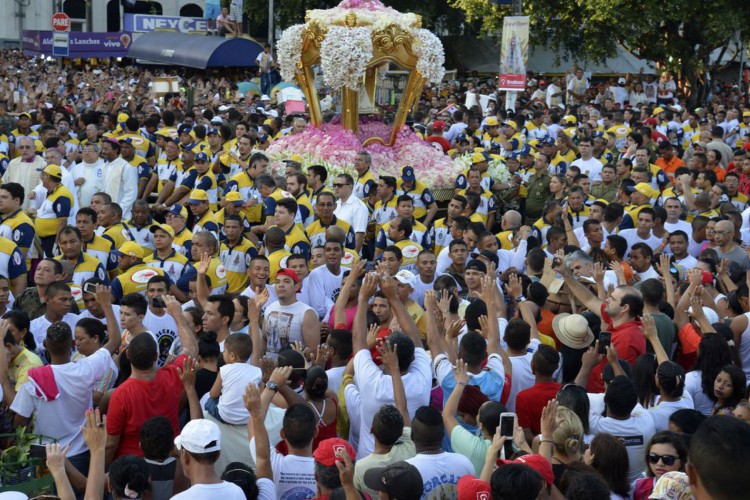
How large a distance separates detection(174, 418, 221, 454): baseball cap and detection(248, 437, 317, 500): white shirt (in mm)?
500

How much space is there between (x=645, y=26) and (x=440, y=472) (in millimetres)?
24650

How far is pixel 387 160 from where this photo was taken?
50.6 ft

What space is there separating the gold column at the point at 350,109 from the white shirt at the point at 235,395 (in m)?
9.98

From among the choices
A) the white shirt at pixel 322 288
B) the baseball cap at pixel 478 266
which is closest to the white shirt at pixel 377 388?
the baseball cap at pixel 478 266

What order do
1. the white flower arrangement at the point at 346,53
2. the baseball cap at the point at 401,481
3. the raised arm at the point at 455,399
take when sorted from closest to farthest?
the baseball cap at the point at 401,481, the raised arm at the point at 455,399, the white flower arrangement at the point at 346,53

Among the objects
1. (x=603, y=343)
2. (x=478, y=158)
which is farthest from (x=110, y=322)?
(x=478, y=158)

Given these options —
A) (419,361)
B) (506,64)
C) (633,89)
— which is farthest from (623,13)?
(419,361)

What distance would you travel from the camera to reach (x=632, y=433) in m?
5.80

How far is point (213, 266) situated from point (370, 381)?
357 cm

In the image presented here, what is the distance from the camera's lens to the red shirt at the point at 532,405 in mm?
6184

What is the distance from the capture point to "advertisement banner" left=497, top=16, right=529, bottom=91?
787 inches

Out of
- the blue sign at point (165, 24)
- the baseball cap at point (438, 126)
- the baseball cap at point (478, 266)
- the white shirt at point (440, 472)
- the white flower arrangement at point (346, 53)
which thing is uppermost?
the blue sign at point (165, 24)

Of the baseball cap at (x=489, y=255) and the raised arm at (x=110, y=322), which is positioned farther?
the baseball cap at (x=489, y=255)

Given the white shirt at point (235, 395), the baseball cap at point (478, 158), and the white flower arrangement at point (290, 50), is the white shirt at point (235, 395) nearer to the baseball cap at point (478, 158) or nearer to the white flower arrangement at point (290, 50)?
the baseball cap at point (478, 158)
